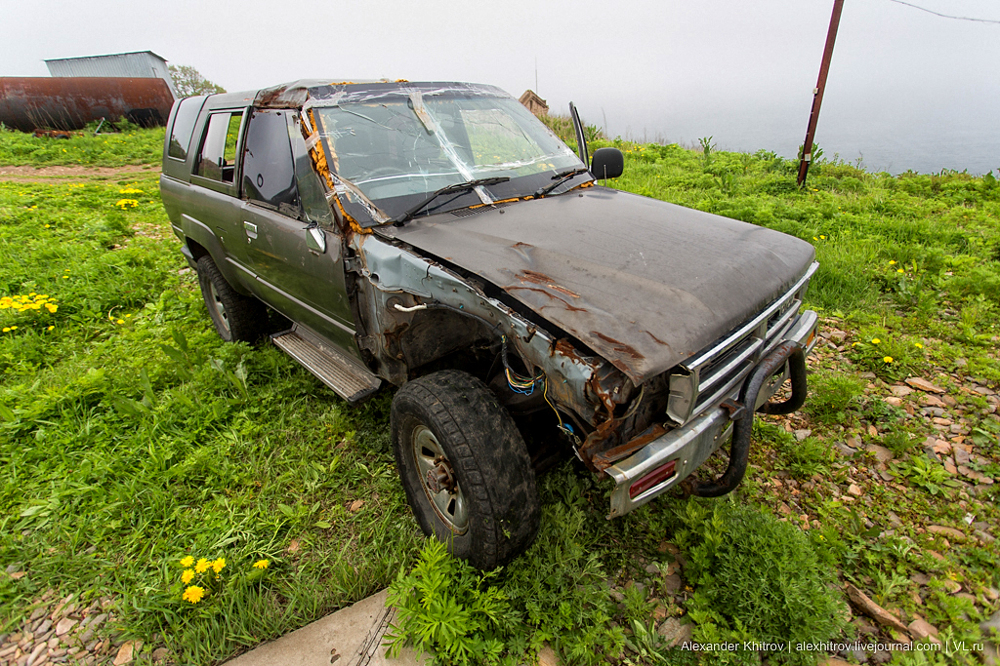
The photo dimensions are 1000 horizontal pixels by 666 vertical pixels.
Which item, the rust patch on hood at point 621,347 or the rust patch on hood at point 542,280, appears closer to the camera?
the rust patch on hood at point 621,347

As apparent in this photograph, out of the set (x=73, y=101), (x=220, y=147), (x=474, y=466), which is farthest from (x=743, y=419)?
(x=73, y=101)

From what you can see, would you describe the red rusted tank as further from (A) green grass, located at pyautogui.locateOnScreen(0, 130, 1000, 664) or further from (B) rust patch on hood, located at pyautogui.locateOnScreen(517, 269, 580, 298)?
(B) rust patch on hood, located at pyautogui.locateOnScreen(517, 269, 580, 298)

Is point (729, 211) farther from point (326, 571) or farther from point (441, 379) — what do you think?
point (326, 571)

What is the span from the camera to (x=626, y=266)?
6.86 feet

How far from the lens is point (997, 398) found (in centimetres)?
314

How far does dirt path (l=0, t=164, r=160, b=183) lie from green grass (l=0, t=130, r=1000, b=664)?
8.09 m

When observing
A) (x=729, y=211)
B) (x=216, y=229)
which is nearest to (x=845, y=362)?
(x=729, y=211)

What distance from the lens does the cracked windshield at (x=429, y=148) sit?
268cm

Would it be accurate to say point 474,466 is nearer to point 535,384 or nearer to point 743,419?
point 535,384

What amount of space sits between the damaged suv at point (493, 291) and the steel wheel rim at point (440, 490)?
0.05 ft

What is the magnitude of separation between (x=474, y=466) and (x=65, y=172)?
1412 centimetres

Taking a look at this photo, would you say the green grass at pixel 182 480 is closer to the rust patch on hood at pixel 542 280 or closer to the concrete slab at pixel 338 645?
the concrete slab at pixel 338 645

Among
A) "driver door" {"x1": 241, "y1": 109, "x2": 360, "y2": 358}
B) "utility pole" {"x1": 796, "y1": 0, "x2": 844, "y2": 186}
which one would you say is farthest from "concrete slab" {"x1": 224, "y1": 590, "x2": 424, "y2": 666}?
"utility pole" {"x1": 796, "y1": 0, "x2": 844, "y2": 186}

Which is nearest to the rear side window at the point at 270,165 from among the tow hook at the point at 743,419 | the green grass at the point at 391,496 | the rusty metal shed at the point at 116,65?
the green grass at the point at 391,496
